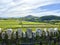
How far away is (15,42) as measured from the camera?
7.16 metres

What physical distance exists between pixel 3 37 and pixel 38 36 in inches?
52.9

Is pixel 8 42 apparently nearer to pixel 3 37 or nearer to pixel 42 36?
pixel 3 37

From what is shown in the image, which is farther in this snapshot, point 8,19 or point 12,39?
point 8,19

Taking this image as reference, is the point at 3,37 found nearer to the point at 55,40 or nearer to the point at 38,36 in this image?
the point at 38,36

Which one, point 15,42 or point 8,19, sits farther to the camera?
point 8,19

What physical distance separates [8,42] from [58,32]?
199cm

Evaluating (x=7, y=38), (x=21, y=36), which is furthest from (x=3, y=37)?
(x=21, y=36)

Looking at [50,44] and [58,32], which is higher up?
[58,32]

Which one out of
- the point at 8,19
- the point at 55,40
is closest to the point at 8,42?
the point at 55,40

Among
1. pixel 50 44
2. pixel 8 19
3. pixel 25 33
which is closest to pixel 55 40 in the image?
pixel 50 44

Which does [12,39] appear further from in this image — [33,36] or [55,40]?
[55,40]

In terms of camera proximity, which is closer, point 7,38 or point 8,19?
point 7,38

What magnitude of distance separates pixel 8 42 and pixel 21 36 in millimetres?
586

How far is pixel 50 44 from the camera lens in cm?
733
